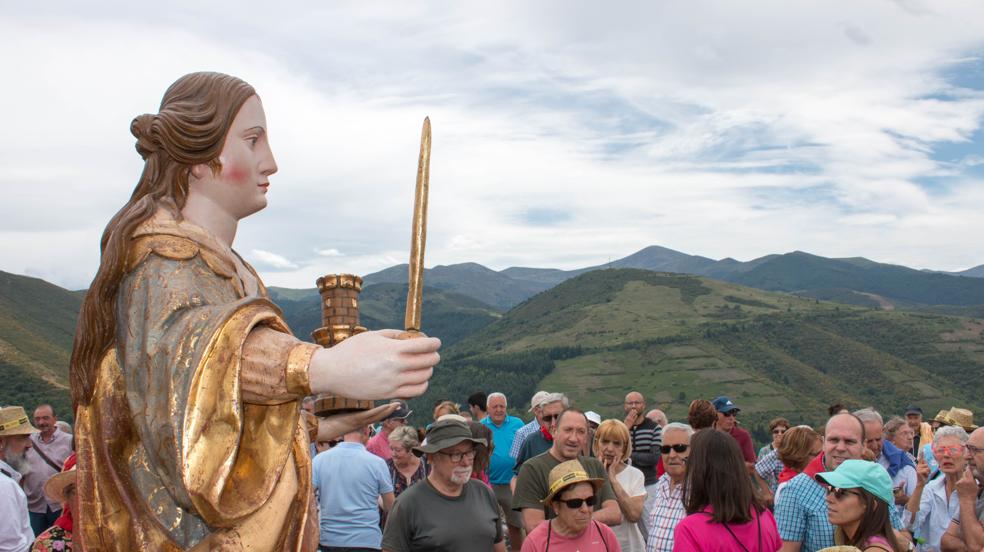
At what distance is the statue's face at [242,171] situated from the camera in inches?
114

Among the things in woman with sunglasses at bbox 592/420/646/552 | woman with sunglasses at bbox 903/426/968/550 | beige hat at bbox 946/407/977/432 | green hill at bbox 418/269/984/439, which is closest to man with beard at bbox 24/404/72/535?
woman with sunglasses at bbox 592/420/646/552

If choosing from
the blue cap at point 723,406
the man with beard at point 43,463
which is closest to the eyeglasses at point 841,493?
the blue cap at point 723,406

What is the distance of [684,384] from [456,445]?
315ft

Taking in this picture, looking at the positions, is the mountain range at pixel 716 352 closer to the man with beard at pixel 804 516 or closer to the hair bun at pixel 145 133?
the man with beard at pixel 804 516

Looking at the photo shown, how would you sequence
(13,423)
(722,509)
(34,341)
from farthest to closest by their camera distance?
(34,341)
(13,423)
(722,509)

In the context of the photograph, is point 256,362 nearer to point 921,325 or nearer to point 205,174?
point 205,174

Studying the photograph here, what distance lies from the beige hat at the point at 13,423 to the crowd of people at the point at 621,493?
15mm

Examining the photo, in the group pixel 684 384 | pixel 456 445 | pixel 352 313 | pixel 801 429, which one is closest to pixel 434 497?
pixel 456 445

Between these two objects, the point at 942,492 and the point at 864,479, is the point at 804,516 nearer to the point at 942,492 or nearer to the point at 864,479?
the point at 864,479

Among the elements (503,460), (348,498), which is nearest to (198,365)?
(348,498)

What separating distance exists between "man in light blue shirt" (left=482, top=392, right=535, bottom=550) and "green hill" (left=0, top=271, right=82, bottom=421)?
62.3 feet

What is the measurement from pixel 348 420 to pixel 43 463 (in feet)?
29.9

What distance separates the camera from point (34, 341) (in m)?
44.1

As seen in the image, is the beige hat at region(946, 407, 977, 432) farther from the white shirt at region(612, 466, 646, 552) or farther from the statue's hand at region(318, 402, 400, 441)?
the statue's hand at region(318, 402, 400, 441)
